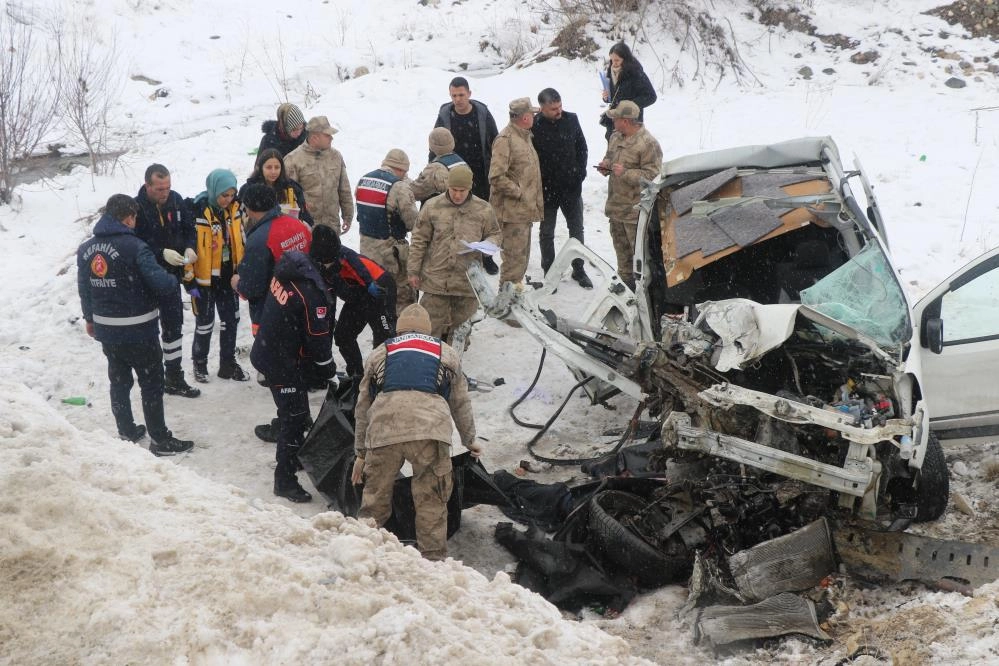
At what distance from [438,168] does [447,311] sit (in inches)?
55.2

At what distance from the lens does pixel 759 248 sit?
23.1ft

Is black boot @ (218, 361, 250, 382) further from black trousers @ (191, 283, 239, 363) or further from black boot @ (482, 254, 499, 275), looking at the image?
black boot @ (482, 254, 499, 275)

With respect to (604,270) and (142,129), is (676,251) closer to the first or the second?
(604,270)

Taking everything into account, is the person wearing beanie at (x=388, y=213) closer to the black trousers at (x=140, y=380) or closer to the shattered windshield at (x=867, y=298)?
the black trousers at (x=140, y=380)

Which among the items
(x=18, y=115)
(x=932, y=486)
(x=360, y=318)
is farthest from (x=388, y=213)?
(x=18, y=115)

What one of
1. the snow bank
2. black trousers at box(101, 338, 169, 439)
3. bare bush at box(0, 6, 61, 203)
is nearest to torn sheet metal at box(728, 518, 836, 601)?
the snow bank

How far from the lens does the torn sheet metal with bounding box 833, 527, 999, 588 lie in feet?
15.4

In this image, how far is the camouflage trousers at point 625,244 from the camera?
8.75m

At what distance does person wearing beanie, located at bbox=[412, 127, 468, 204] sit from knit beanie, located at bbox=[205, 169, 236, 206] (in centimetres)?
166

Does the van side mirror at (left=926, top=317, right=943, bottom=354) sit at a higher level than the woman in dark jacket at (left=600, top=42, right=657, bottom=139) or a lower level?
lower

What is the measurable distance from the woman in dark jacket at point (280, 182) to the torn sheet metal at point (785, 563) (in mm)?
4687

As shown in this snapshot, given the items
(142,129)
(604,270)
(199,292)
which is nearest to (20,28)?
(142,129)

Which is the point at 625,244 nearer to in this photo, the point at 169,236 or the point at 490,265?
the point at 490,265

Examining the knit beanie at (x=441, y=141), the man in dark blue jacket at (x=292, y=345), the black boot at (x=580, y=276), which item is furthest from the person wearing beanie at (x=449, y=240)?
the black boot at (x=580, y=276)
